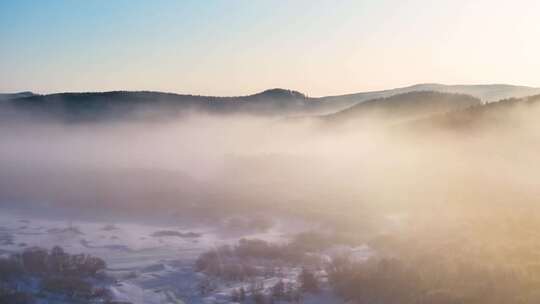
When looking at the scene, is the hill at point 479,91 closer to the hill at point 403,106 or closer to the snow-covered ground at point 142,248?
the hill at point 403,106

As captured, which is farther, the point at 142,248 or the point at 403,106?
the point at 403,106

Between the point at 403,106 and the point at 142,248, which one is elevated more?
the point at 403,106

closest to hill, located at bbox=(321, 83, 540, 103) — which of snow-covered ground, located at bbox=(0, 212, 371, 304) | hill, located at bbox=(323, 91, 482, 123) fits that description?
hill, located at bbox=(323, 91, 482, 123)

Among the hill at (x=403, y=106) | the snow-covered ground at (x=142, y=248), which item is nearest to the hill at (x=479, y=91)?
the hill at (x=403, y=106)

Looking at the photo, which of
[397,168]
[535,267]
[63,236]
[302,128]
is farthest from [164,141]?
[535,267]

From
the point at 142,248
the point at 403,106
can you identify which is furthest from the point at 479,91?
the point at 142,248

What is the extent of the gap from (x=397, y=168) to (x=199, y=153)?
2155 cm

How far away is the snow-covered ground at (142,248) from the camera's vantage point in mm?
13583

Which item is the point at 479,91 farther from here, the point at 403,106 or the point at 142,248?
the point at 142,248

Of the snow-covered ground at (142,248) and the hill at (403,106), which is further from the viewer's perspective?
the hill at (403,106)

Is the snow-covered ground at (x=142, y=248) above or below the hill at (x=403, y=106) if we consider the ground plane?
below

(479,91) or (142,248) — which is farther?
(479,91)

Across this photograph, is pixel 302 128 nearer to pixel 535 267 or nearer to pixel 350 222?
pixel 350 222

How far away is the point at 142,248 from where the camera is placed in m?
18.5
